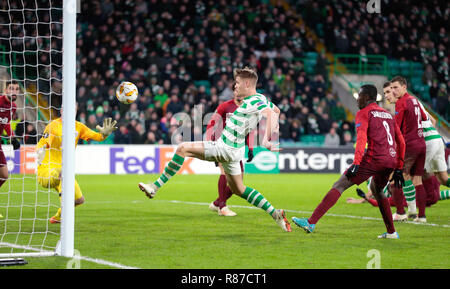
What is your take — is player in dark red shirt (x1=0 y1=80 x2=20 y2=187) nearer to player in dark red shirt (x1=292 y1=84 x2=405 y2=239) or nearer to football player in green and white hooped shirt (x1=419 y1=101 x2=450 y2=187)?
player in dark red shirt (x1=292 y1=84 x2=405 y2=239)

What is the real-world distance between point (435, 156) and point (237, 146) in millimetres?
3907

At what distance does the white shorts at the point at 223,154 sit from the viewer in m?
7.54

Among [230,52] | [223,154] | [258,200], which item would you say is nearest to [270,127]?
[223,154]

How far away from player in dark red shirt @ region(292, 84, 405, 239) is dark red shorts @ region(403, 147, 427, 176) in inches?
81.0

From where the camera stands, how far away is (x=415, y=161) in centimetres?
970

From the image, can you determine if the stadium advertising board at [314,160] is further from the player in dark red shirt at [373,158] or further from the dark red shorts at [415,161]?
the player in dark red shirt at [373,158]

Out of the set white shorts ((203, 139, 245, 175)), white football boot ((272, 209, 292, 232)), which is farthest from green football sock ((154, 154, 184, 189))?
white football boot ((272, 209, 292, 232))

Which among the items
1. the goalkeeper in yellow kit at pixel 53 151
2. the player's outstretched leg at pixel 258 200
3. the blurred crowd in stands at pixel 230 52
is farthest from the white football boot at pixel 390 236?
the blurred crowd in stands at pixel 230 52

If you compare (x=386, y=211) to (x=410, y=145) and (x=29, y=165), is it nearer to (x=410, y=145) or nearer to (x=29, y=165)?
(x=410, y=145)
